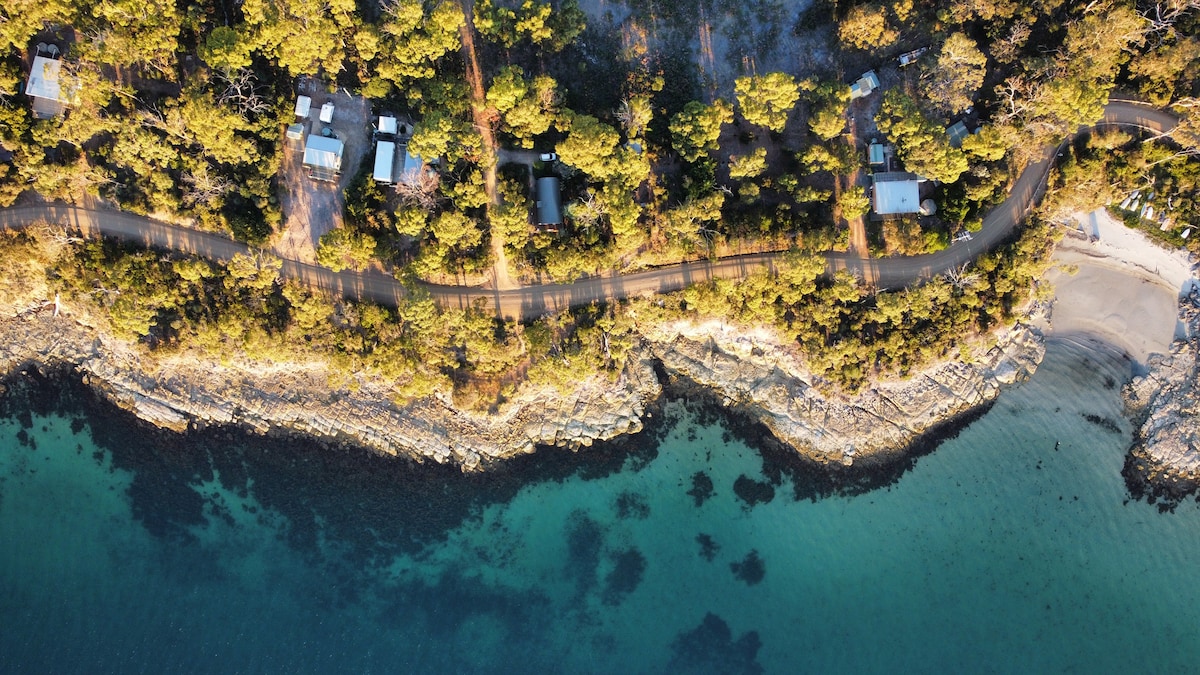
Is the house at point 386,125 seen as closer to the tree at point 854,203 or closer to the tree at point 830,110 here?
the tree at point 830,110

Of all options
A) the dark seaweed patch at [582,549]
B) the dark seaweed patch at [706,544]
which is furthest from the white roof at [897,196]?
the dark seaweed patch at [582,549]

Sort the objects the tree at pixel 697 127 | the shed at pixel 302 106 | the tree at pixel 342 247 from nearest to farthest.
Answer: the tree at pixel 697 127
the tree at pixel 342 247
the shed at pixel 302 106

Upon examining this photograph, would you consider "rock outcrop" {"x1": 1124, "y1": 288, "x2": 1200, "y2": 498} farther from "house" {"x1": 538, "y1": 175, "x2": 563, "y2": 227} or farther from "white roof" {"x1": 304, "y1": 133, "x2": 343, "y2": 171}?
"white roof" {"x1": 304, "y1": 133, "x2": 343, "y2": 171}

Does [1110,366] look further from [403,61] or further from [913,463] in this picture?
[403,61]


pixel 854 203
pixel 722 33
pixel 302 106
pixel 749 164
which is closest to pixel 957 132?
pixel 854 203

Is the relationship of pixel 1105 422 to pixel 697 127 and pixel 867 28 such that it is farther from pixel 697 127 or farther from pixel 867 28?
pixel 697 127
